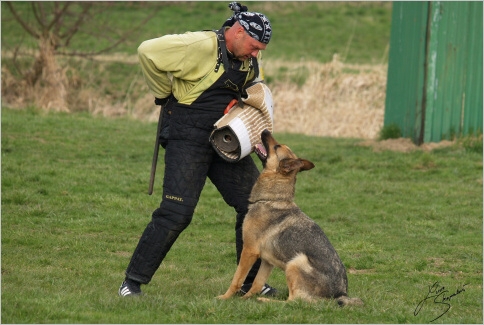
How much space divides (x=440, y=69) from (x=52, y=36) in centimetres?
960

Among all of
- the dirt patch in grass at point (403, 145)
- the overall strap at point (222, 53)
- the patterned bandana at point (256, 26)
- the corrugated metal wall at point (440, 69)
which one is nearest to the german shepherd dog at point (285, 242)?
the overall strap at point (222, 53)

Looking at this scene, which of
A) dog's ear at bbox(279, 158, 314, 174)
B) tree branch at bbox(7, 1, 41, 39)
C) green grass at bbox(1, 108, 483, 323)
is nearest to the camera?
green grass at bbox(1, 108, 483, 323)

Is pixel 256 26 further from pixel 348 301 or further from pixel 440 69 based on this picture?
pixel 440 69

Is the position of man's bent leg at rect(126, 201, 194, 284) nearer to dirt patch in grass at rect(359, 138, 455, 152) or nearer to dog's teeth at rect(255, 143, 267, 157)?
dog's teeth at rect(255, 143, 267, 157)

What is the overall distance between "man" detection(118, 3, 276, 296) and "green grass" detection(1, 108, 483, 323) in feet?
1.71

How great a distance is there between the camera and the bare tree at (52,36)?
19.5 metres

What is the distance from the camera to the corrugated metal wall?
1512cm

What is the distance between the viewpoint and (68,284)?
7.58 meters

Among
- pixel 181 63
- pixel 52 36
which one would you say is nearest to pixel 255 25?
pixel 181 63

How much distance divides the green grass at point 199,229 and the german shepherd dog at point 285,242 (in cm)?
28

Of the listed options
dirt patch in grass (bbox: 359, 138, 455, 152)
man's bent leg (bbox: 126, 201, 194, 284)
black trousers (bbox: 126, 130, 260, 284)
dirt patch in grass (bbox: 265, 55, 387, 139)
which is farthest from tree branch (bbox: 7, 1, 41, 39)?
man's bent leg (bbox: 126, 201, 194, 284)

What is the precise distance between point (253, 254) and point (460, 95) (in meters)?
9.50

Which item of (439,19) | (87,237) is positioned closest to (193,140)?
(87,237)

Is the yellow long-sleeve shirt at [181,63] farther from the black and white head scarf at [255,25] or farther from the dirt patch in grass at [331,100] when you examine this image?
the dirt patch in grass at [331,100]
